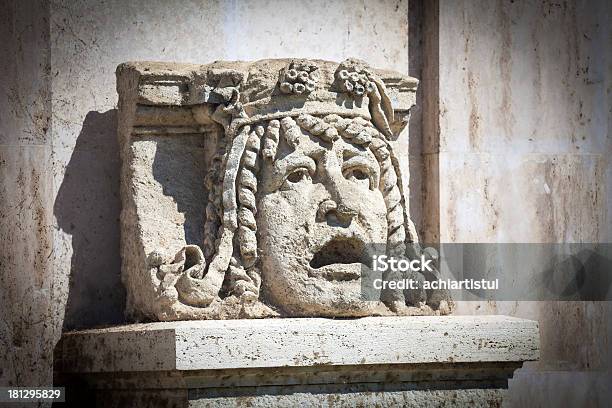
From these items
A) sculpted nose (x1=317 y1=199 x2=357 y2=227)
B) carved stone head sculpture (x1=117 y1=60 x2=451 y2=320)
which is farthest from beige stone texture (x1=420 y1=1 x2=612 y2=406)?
sculpted nose (x1=317 y1=199 x2=357 y2=227)

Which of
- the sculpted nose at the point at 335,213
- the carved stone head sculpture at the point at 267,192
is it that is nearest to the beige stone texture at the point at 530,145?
the carved stone head sculpture at the point at 267,192

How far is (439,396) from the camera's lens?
6566 millimetres

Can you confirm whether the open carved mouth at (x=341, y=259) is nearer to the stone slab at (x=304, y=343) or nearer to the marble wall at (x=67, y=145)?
the stone slab at (x=304, y=343)

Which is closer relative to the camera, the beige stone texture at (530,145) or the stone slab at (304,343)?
the stone slab at (304,343)

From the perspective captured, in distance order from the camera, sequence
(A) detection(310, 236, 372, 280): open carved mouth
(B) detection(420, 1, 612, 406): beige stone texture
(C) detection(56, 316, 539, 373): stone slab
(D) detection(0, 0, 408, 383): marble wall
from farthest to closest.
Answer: (B) detection(420, 1, 612, 406): beige stone texture, (D) detection(0, 0, 408, 383): marble wall, (A) detection(310, 236, 372, 280): open carved mouth, (C) detection(56, 316, 539, 373): stone slab

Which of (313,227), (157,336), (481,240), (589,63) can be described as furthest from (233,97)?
(589,63)

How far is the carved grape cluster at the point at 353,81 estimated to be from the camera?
22.0ft

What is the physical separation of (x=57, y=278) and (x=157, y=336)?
955 millimetres

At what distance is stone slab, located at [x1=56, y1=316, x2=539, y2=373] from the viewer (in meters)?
6.16

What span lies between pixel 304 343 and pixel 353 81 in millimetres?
1141

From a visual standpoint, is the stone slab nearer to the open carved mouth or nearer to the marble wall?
the open carved mouth

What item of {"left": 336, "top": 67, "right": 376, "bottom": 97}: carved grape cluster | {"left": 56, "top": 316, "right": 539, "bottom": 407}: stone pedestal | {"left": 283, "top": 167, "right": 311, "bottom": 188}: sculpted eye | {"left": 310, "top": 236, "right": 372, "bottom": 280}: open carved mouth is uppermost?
{"left": 336, "top": 67, "right": 376, "bottom": 97}: carved grape cluster

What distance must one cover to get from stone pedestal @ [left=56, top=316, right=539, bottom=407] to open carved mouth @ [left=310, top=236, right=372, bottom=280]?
0.66 ft

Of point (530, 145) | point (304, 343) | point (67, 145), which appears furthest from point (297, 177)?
point (530, 145)
